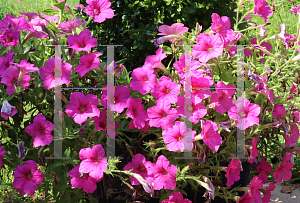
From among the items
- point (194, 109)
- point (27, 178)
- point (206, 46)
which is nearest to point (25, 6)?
point (27, 178)

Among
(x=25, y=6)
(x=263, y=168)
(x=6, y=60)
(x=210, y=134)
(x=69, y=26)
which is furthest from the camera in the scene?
(x=25, y=6)

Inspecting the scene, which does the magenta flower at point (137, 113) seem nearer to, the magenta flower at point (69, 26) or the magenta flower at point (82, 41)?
the magenta flower at point (82, 41)

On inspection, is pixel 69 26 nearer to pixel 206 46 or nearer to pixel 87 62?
pixel 87 62

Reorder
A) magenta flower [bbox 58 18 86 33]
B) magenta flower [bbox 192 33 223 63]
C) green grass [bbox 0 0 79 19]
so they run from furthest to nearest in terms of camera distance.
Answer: green grass [bbox 0 0 79 19]
magenta flower [bbox 58 18 86 33]
magenta flower [bbox 192 33 223 63]

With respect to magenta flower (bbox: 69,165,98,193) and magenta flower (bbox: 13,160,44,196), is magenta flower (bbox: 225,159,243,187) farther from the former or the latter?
magenta flower (bbox: 13,160,44,196)

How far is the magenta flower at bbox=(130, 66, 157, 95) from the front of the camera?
5.26 feet

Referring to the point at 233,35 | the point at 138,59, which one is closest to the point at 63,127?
the point at 233,35

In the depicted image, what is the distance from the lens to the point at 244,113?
62.4 inches

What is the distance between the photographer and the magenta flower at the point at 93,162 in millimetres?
1479

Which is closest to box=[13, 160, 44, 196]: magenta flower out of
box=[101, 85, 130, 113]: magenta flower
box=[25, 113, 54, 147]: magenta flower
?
box=[25, 113, 54, 147]: magenta flower

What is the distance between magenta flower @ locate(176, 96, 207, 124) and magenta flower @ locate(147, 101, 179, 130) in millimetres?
35

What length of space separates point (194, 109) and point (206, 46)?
31cm

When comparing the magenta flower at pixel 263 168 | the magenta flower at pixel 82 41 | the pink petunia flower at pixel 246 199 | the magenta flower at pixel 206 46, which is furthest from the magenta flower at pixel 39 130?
the magenta flower at pixel 263 168

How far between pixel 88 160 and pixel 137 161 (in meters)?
0.25
